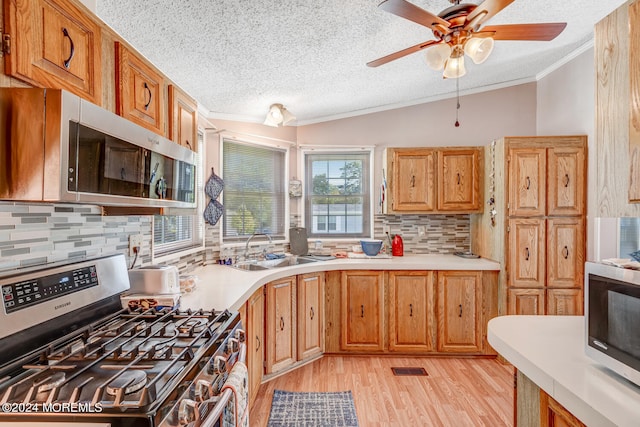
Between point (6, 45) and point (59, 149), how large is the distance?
0.28 meters

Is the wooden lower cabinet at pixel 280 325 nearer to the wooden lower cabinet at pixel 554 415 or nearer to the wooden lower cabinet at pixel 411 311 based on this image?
the wooden lower cabinet at pixel 411 311

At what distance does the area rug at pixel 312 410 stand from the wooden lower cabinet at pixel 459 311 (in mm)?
1168

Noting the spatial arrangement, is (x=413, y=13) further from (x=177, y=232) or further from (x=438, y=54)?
(x=177, y=232)

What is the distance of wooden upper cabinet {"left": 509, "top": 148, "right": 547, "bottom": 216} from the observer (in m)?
2.96

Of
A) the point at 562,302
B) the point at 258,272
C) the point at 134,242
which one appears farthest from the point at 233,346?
the point at 562,302

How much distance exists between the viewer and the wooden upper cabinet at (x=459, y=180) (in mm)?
3414

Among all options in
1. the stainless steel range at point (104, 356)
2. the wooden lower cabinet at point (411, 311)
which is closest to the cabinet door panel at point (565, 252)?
the wooden lower cabinet at point (411, 311)

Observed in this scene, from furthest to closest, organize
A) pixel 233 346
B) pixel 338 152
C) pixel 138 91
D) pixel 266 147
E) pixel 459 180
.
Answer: pixel 338 152 < pixel 266 147 < pixel 459 180 < pixel 138 91 < pixel 233 346

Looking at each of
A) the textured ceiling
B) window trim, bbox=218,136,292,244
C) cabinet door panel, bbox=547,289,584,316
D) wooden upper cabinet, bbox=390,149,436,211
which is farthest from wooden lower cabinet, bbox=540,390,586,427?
window trim, bbox=218,136,292,244

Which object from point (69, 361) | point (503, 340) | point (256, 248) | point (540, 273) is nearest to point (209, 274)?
point (256, 248)

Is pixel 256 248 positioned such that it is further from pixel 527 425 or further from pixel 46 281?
pixel 527 425

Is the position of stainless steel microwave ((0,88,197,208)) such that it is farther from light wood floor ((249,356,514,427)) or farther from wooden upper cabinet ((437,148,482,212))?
wooden upper cabinet ((437,148,482,212))

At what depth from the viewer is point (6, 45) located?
34.4 inches

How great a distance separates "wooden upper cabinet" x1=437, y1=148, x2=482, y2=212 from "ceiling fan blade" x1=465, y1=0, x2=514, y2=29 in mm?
1722
